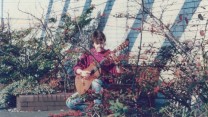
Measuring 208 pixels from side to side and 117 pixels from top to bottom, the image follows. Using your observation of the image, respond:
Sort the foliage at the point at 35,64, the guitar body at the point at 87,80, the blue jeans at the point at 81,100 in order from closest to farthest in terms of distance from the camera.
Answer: the blue jeans at the point at 81,100, the guitar body at the point at 87,80, the foliage at the point at 35,64

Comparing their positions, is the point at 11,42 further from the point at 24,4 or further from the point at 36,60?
the point at 24,4

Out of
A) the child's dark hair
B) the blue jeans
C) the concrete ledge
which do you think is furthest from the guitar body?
the concrete ledge

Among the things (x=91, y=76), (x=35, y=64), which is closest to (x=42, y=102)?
(x=35, y=64)

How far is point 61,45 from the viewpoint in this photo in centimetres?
756

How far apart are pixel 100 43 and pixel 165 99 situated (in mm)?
1478

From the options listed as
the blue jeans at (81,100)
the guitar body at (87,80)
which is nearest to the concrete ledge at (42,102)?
the guitar body at (87,80)

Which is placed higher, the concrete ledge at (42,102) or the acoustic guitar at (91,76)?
the acoustic guitar at (91,76)

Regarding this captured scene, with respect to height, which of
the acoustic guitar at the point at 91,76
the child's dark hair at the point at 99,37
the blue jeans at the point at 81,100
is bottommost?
the blue jeans at the point at 81,100

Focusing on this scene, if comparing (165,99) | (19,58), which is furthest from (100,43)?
(19,58)

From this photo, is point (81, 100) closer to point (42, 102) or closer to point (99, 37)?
point (99, 37)

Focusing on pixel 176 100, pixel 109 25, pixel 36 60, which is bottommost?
pixel 176 100

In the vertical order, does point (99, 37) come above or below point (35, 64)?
above

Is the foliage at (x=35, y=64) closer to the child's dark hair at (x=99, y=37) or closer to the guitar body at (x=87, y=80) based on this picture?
the child's dark hair at (x=99, y=37)

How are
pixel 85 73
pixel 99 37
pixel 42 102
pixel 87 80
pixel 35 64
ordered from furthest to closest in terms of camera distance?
pixel 35 64
pixel 42 102
pixel 99 37
pixel 87 80
pixel 85 73
